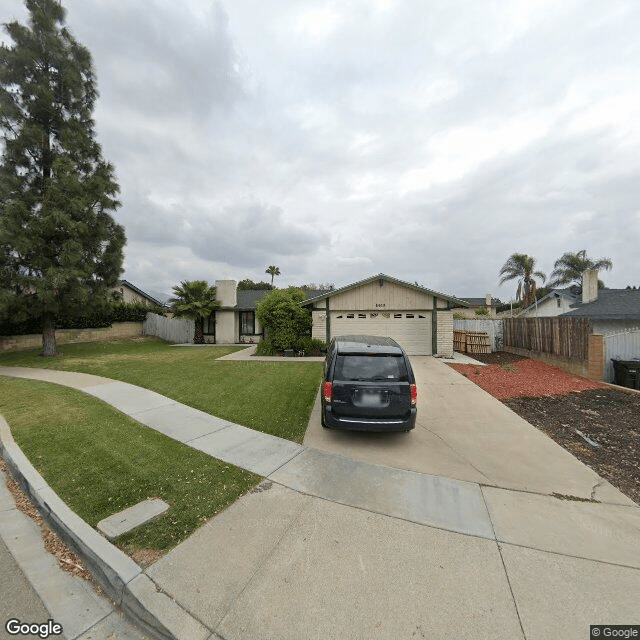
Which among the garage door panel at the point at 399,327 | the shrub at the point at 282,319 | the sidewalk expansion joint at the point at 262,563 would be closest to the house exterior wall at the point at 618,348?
the garage door panel at the point at 399,327

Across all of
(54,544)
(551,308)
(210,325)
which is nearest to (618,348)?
(54,544)

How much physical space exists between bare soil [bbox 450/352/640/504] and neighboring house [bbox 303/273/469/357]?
3.70 metres

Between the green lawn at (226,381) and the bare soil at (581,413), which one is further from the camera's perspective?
the green lawn at (226,381)

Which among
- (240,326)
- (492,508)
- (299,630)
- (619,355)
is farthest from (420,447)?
(240,326)

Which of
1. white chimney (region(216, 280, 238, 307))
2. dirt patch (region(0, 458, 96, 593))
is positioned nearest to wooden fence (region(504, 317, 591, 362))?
dirt patch (region(0, 458, 96, 593))

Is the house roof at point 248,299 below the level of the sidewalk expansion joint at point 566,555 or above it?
above

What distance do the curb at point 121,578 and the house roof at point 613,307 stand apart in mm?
21409

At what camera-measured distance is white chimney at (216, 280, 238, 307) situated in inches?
905

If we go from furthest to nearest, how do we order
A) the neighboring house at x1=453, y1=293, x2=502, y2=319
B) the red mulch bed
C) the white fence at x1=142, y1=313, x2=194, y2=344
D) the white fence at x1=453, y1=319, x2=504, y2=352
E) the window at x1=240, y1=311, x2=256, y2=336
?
the neighboring house at x1=453, y1=293, x2=502, y2=319 → the white fence at x1=142, y1=313, x2=194, y2=344 → the window at x1=240, y1=311, x2=256, y2=336 → the white fence at x1=453, y1=319, x2=504, y2=352 → the red mulch bed

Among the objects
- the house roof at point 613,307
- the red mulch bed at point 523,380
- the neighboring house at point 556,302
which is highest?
the neighboring house at point 556,302

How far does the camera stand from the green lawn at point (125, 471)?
3.29 meters

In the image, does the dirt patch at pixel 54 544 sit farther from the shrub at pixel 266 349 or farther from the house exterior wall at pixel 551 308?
the house exterior wall at pixel 551 308

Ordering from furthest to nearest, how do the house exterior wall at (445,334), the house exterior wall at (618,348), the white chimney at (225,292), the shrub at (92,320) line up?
the white chimney at (225,292) < the shrub at (92,320) < the house exterior wall at (445,334) < the house exterior wall at (618,348)

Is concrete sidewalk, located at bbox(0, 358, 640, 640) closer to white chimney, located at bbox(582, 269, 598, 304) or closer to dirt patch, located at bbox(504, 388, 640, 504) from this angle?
dirt patch, located at bbox(504, 388, 640, 504)
